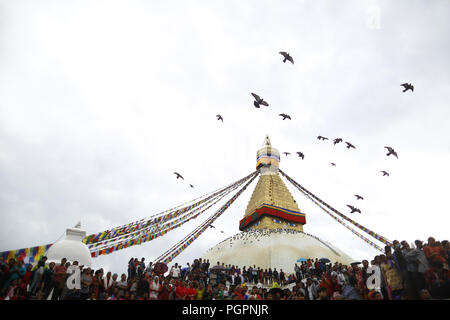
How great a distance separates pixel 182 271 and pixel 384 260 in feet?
30.6

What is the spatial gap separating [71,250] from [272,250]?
477 inches

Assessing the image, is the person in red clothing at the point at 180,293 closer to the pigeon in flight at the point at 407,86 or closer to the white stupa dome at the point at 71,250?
the white stupa dome at the point at 71,250

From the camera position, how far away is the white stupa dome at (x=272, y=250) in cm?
1783

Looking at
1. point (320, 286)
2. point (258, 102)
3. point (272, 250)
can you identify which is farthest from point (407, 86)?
point (272, 250)

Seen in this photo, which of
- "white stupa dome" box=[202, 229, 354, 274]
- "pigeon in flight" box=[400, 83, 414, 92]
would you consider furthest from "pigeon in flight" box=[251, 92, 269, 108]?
"white stupa dome" box=[202, 229, 354, 274]

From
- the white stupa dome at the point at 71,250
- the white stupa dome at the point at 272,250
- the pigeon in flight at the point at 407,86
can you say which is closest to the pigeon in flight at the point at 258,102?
the pigeon in flight at the point at 407,86

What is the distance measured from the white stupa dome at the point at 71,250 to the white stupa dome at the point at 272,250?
10.3 metres

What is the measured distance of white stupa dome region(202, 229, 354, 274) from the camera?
17828 millimetres

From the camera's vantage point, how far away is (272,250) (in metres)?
18.5

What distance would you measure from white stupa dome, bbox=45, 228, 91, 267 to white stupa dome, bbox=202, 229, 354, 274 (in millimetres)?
10346
